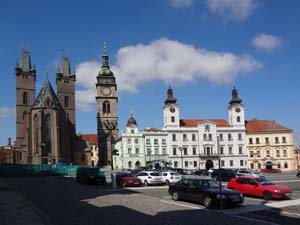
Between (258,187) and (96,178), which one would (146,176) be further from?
(258,187)

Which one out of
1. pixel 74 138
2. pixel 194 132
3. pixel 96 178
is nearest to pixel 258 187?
pixel 96 178

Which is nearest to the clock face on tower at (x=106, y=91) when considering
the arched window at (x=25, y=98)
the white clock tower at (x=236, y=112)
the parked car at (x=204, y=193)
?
the arched window at (x=25, y=98)

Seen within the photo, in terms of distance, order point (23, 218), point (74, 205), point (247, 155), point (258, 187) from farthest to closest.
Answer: point (247, 155) → point (258, 187) → point (74, 205) → point (23, 218)

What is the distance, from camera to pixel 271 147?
292 ft

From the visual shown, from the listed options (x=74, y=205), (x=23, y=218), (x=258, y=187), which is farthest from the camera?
(x=258, y=187)

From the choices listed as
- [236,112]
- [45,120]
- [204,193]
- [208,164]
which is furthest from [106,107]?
[204,193]

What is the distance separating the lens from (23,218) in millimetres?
14891

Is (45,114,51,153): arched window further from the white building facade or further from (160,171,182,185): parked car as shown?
(160,171,182,185): parked car

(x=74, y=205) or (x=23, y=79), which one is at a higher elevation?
(x=23, y=79)

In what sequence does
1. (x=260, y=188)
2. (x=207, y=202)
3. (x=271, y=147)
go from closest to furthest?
(x=207, y=202), (x=260, y=188), (x=271, y=147)

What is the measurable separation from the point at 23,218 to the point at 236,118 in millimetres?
80894

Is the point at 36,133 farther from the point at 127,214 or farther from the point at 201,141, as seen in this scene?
the point at 127,214

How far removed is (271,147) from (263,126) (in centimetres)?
586

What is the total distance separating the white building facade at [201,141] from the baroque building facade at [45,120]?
2612 centimetres
